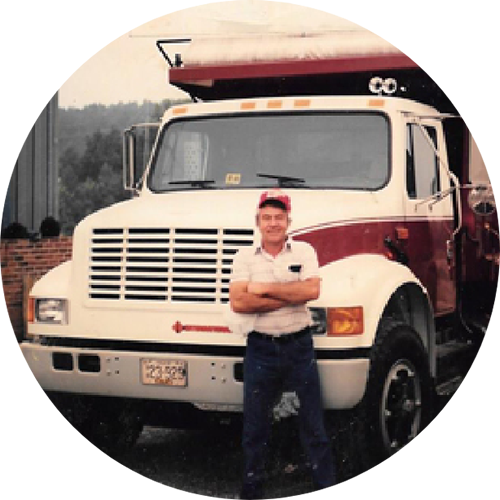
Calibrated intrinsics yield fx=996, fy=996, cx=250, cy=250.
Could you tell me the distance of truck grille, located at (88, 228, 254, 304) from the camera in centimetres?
546

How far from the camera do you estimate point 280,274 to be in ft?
17.6

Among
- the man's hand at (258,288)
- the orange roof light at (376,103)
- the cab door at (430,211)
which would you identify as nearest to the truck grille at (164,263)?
the man's hand at (258,288)

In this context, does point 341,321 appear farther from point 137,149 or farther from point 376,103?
point 137,149

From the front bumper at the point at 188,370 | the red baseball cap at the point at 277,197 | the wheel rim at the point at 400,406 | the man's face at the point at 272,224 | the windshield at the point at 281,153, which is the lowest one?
the wheel rim at the point at 400,406

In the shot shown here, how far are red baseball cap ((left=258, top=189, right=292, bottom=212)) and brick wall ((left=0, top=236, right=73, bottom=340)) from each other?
3.89ft

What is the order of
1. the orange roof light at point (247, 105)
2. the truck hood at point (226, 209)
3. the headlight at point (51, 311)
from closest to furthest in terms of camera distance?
the truck hood at point (226, 209) < the headlight at point (51, 311) < the orange roof light at point (247, 105)

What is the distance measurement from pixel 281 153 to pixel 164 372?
1.48 m

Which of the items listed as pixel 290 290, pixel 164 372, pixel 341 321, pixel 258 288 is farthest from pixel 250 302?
pixel 164 372

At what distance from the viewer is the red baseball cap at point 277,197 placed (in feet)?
18.4

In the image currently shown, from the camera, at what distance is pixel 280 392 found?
5.45 meters

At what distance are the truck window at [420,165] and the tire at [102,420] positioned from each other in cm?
218

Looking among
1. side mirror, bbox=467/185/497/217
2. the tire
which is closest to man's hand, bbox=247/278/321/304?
the tire

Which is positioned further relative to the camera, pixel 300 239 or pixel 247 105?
pixel 247 105

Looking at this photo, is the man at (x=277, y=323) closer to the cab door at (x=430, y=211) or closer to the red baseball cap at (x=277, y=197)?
the red baseball cap at (x=277, y=197)
